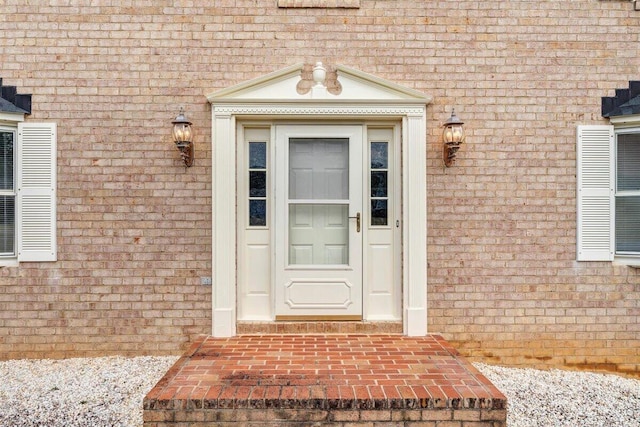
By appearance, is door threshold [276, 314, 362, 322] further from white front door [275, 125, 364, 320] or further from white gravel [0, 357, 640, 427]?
white gravel [0, 357, 640, 427]

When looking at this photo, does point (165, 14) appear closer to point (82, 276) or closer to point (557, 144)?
point (82, 276)

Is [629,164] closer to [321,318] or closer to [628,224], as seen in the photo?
[628,224]

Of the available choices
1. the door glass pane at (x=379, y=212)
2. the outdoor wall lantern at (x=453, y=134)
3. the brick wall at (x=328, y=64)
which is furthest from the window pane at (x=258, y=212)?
the outdoor wall lantern at (x=453, y=134)

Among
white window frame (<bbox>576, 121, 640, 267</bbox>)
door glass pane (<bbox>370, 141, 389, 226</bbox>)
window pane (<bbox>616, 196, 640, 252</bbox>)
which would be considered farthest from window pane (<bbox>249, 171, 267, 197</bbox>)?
window pane (<bbox>616, 196, 640, 252</bbox>)

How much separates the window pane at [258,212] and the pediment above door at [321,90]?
0.97m

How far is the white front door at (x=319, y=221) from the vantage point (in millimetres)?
3977

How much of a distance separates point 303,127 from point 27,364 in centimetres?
341

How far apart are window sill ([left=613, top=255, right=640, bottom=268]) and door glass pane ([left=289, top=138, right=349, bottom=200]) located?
2.71 m

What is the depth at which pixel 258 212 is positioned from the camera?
4.05 metres

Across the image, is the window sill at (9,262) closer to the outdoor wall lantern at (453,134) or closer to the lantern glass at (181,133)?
the lantern glass at (181,133)

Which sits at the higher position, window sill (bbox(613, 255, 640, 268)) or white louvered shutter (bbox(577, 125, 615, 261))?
white louvered shutter (bbox(577, 125, 615, 261))

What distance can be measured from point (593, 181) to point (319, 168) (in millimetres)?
Answer: 2626

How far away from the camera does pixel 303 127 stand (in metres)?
4.00

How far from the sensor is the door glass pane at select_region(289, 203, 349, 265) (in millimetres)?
4035
